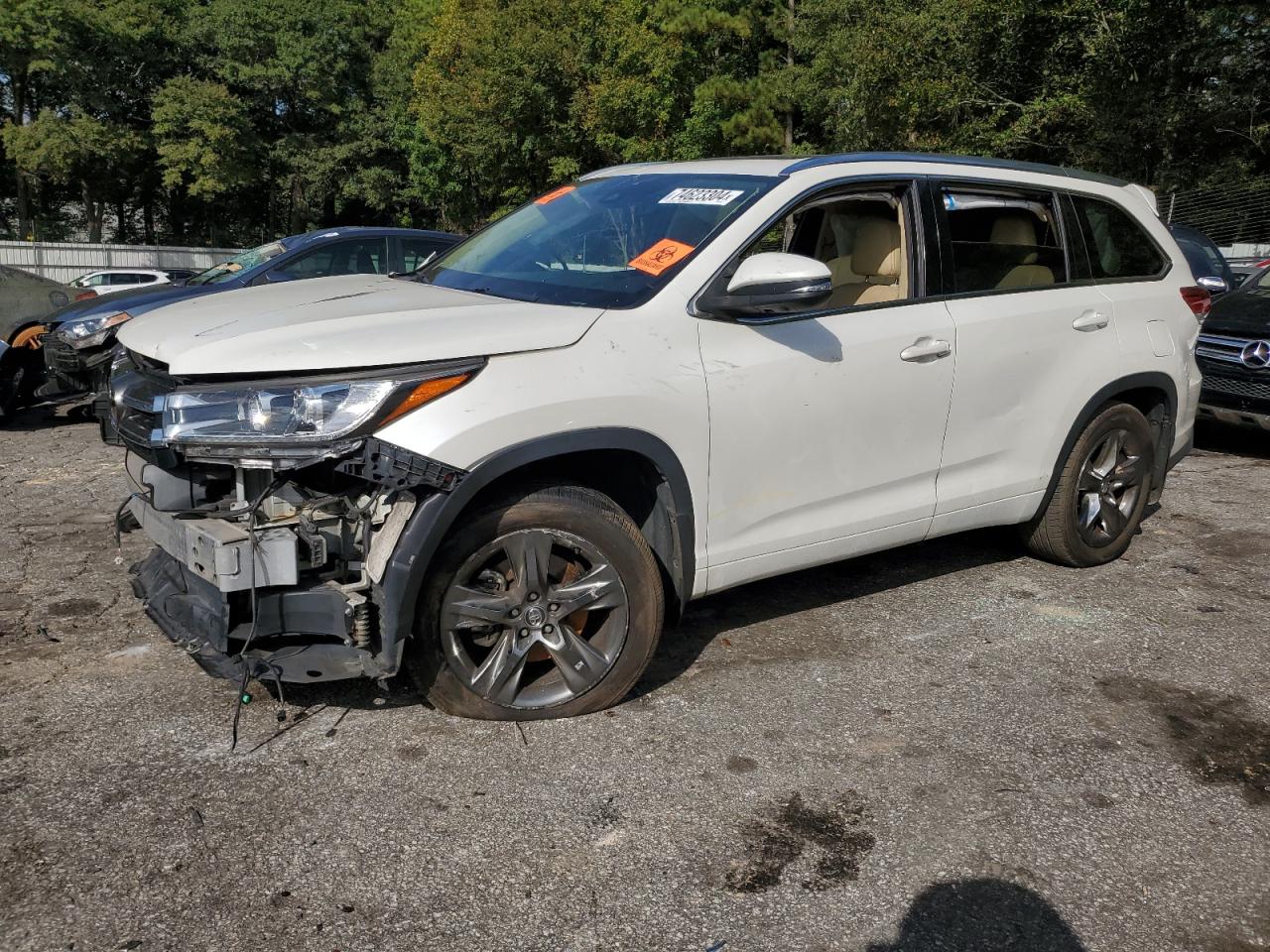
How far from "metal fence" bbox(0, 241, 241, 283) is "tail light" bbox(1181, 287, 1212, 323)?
32.3 metres

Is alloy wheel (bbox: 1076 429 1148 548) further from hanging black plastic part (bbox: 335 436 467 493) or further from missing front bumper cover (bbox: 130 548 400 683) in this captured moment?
missing front bumper cover (bbox: 130 548 400 683)

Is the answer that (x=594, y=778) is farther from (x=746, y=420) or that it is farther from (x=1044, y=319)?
(x=1044, y=319)

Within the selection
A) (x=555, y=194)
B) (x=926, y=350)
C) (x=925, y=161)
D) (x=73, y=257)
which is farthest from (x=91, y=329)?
(x=73, y=257)

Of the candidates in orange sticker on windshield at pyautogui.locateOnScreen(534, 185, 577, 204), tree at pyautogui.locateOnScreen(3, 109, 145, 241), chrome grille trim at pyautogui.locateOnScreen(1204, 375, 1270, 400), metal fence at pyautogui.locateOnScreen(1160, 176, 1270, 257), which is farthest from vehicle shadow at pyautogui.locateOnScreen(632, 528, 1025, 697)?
tree at pyautogui.locateOnScreen(3, 109, 145, 241)

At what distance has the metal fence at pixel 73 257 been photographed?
32.6 metres

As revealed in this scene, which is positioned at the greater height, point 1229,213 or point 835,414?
point 1229,213

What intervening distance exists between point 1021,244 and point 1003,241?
126 millimetres

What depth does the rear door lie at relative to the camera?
4449mm

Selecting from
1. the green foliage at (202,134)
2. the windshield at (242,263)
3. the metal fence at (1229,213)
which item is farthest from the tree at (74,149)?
the metal fence at (1229,213)

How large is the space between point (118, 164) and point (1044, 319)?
4575 cm

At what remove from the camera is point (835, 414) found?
3979 mm

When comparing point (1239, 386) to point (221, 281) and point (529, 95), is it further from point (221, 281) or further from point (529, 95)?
point (529, 95)

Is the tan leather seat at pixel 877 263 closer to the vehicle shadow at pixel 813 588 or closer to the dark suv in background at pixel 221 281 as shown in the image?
the vehicle shadow at pixel 813 588

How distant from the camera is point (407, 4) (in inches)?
1773
